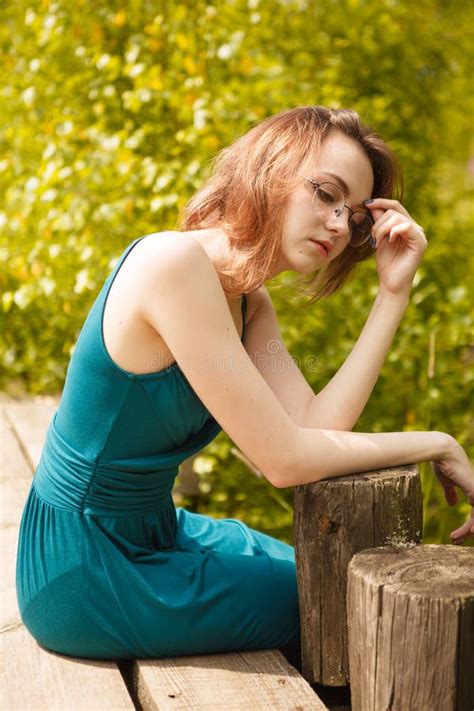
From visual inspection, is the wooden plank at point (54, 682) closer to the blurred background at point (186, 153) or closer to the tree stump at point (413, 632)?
the tree stump at point (413, 632)

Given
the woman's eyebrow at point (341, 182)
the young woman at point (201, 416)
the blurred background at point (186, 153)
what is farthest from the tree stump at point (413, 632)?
the blurred background at point (186, 153)

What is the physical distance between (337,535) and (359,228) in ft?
2.46

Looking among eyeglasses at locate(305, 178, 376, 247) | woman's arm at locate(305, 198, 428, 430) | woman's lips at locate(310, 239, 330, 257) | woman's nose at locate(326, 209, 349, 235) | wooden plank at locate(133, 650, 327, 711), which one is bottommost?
wooden plank at locate(133, 650, 327, 711)

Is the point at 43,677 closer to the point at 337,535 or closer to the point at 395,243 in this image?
the point at 337,535

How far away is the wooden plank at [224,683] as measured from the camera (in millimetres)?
2057

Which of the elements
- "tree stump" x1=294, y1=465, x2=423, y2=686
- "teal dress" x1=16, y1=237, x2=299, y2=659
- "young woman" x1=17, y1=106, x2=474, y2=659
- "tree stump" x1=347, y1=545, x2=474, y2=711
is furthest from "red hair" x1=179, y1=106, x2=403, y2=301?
"tree stump" x1=347, y1=545, x2=474, y2=711

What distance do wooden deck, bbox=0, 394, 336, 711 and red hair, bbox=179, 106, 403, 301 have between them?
0.87 metres

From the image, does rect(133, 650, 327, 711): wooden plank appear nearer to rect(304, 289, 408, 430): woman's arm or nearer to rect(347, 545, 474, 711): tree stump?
rect(347, 545, 474, 711): tree stump

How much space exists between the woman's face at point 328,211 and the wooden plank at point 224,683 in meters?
0.92

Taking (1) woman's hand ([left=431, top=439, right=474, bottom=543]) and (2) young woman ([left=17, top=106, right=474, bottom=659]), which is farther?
(1) woman's hand ([left=431, top=439, right=474, bottom=543])

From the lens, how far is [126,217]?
383 centimetres

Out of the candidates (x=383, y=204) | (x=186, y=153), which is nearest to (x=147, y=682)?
(x=383, y=204)

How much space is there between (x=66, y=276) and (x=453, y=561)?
2.52m

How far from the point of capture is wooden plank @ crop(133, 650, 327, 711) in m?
2.06
